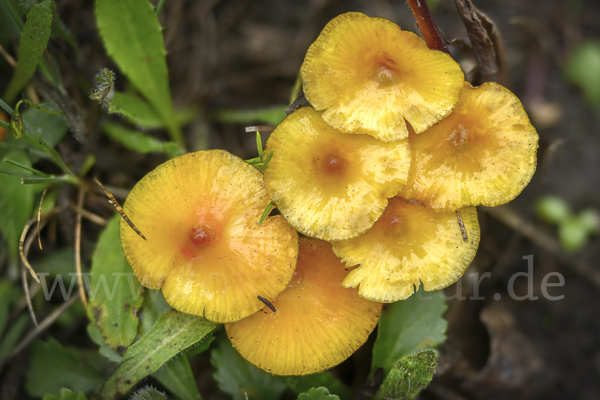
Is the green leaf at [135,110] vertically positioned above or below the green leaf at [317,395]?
above

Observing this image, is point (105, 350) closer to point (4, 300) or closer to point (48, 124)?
point (4, 300)

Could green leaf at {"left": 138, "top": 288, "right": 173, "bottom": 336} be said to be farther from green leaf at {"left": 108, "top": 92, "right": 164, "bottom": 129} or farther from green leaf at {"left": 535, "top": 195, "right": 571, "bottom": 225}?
green leaf at {"left": 535, "top": 195, "right": 571, "bottom": 225}

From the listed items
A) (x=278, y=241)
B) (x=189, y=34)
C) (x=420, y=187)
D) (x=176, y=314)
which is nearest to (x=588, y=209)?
(x=420, y=187)

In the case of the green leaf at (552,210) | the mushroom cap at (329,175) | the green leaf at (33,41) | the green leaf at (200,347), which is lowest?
the green leaf at (552,210)

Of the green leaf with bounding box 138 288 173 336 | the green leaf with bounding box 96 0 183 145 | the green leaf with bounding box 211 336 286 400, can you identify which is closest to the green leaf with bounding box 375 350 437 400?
the green leaf with bounding box 211 336 286 400

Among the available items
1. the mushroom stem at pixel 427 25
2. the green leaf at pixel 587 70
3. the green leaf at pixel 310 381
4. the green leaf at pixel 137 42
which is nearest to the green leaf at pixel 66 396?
the green leaf at pixel 310 381

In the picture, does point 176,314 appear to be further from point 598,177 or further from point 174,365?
point 598,177

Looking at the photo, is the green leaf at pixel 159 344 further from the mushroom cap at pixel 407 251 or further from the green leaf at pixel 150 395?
the mushroom cap at pixel 407 251
